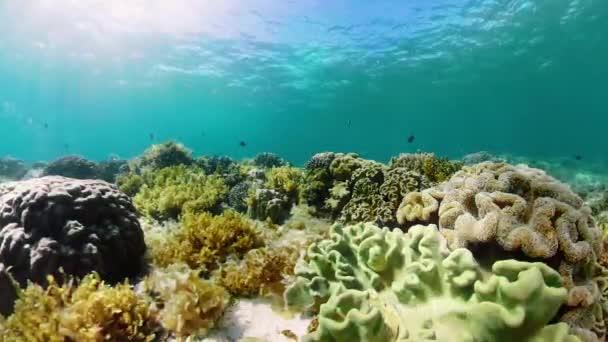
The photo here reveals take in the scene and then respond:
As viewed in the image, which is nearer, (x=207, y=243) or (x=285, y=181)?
(x=207, y=243)

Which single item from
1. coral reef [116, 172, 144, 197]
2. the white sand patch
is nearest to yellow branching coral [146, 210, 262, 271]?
the white sand patch

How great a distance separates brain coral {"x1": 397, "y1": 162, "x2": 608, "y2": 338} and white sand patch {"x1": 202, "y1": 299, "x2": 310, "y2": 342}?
6.13ft

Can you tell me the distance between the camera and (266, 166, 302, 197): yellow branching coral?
27.2 ft

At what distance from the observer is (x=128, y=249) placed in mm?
5254

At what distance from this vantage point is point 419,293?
2758mm

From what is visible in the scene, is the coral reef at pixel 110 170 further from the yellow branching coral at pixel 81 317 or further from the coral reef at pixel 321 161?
the yellow branching coral at pixel 81 317

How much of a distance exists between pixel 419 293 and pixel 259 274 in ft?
7.28

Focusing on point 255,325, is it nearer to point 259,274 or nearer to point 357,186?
point 259,274

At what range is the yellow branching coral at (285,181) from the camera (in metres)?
8.28

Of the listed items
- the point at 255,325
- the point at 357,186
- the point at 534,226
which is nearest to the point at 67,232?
the point at 255,325

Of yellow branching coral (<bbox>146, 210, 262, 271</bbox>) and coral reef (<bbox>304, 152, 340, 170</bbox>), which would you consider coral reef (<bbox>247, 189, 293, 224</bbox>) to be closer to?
coral reef (<bbox>304, 152, 340, 170</bbox>)

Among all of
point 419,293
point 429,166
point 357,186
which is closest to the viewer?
point 419,293

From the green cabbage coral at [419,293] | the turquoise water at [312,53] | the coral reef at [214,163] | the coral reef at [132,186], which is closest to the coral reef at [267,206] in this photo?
the green cabbage coral at [419,293]

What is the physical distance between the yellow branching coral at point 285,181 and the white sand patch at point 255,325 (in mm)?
4245
